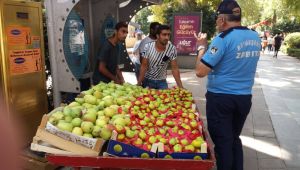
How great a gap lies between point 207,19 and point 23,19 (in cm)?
1351

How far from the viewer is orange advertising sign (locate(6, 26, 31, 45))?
4387mm

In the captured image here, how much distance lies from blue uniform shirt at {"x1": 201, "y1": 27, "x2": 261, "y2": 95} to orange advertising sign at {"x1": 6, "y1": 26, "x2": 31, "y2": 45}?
247 cm

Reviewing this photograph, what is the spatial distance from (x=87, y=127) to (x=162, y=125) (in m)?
0.77

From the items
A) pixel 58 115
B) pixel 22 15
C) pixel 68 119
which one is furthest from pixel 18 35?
pixel 68 119

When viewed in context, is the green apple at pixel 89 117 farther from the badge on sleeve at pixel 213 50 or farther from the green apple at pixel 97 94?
the badge on sleeve at pixel 213 50

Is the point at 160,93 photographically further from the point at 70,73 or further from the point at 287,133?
the point at 287,133

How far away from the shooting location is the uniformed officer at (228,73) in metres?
3.65

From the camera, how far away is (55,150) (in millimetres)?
2842

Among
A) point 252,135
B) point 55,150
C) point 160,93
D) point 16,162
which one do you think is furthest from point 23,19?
point 252,135

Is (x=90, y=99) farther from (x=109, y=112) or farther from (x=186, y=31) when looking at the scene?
(x=186, y=31)

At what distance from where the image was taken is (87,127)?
298 cm

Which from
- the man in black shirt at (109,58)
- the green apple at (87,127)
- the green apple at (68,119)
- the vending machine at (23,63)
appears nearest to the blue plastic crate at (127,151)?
the green apple at (87,127)

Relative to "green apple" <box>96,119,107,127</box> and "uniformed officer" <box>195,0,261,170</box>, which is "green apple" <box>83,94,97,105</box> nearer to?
"green apple" <box>96,119,107,127</box>

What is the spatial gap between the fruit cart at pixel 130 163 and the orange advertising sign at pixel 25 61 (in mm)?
2085
